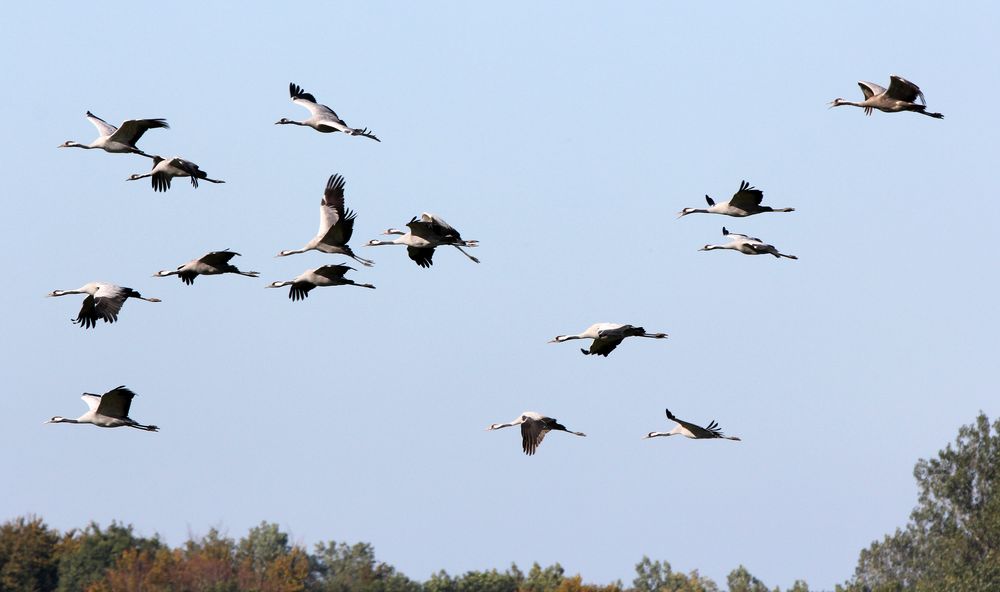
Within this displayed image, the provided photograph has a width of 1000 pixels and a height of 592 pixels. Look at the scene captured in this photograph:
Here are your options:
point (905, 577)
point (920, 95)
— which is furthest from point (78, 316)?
point (905, 577)

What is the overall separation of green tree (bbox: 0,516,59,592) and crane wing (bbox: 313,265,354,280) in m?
63.2

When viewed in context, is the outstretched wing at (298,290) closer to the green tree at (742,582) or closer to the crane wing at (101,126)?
the crane wing at (101,126)

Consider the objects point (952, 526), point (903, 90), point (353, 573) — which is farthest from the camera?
point (353, 573)

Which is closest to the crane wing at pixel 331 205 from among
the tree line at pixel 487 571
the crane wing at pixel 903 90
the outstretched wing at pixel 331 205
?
the outstretched wing at pixel 331 205

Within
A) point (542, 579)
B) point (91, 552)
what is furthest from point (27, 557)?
point (542, 579)

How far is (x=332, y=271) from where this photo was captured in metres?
32.6

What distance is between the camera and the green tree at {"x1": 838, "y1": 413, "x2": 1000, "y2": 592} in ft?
259

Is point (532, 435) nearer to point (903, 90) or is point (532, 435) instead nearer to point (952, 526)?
point (903, 90)

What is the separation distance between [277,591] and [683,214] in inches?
2477

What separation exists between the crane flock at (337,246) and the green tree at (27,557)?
61.4m

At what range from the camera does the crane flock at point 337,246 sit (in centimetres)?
3066

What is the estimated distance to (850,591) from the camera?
79.8 meters

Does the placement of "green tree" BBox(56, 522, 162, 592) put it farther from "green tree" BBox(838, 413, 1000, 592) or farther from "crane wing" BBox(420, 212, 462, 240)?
"crane wing" BBox(420, 212, 462, 240)

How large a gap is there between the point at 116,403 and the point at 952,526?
198ft
